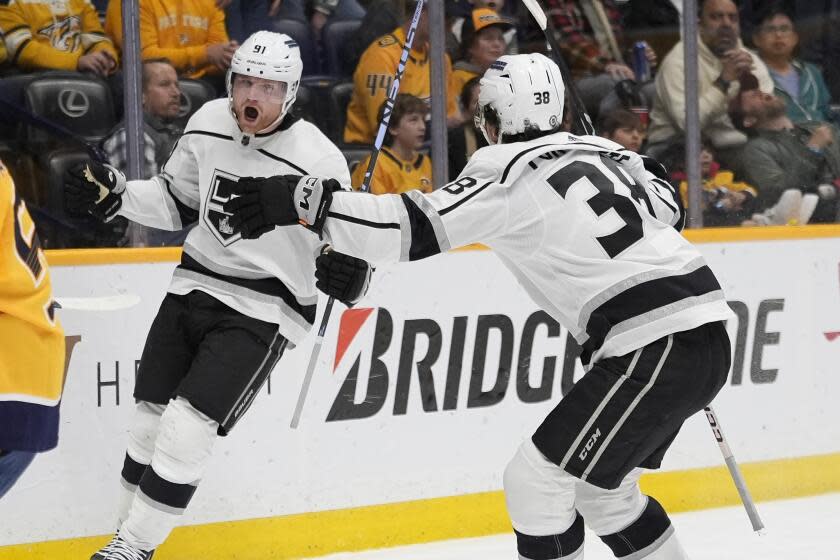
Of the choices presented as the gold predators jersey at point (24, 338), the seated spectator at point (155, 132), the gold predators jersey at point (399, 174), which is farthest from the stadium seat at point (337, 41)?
the gold predators jersey at point (24, 338)

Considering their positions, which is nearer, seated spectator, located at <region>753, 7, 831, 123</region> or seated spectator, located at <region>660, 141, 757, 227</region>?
seated spectator, located at <region>660, 141, 757, 227</region>

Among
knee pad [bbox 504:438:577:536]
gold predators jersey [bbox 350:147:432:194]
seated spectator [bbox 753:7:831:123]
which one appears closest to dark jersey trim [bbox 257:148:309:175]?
gold predators jersey [bbox 350:147:432:194]

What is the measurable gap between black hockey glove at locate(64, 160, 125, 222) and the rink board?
340 millimetres

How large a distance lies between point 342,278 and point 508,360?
1.57 m

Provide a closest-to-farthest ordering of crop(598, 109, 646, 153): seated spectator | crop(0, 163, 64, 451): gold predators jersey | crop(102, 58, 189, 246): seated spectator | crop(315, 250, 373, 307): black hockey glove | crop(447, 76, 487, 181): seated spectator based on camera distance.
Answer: crop(0, 163, 64, 451): gold predators jersey, crop(315, 250, 373, 307): black hockey glove, crop(102, 58, 189, 246): seated spectator, crop(447, 76, 487, 181): seated spectator, crop(598, 109, 646, 153): seated spectator

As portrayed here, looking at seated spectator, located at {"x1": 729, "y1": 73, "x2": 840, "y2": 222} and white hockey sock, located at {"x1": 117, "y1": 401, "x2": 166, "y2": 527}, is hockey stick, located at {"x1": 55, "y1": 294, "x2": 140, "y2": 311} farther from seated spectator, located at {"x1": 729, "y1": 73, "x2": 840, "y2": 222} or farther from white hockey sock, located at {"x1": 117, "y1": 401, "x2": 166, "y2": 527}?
seated spectator, located at {"x1": 729, "y1": 73, "x2": 840, "y2": 222}

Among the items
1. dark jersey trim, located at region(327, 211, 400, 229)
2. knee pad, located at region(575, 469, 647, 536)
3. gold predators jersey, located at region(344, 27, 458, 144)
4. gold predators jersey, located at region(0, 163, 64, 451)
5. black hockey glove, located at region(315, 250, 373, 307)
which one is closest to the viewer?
gold predators jersey, located at region(0, 163, 64, 451)

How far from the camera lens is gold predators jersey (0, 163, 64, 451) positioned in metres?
2.12

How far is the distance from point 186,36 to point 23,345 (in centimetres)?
207

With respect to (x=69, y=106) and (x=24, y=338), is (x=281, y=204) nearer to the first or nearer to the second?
(x=24, y=338)

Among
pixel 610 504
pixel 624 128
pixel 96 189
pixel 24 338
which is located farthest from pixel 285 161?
pixel 624 128

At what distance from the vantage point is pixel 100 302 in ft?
12.2

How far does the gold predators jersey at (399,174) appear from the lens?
4352mm

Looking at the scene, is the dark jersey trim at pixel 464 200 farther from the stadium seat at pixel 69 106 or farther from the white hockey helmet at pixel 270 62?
the stadium seat at pixel 69 106
